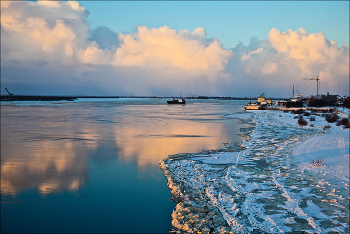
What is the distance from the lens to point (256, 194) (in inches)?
329

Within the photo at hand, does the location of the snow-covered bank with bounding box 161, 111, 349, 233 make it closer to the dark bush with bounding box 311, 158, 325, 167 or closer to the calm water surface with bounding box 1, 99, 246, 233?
the dark bush with bounding box 311, 158, 325, 167

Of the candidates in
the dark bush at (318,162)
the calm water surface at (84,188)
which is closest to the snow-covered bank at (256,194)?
the dark bush at (318,162)

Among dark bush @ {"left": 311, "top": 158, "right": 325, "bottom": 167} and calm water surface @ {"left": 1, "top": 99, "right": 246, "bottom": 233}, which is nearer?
calm water surface @ {"left": 1, "top": 99, "right": 246, "bottom": 233}

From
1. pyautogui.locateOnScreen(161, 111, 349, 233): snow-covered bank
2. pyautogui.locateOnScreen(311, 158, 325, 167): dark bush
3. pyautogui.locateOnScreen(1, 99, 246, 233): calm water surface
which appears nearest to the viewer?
pyautogui.locateOnScreen(161, 111, 349, 233): snow-covered bank

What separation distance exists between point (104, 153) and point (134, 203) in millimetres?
6888

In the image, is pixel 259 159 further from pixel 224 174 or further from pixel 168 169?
pixel 168 169

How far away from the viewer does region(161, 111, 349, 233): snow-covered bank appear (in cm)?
652

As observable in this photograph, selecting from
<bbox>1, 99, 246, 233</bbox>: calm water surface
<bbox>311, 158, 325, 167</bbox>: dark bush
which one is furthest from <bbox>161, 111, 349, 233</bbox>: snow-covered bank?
<bbox>1, 99, 246, 233</bbox>: calm water surface

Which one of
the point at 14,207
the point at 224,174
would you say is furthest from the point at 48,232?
the point at 224,174

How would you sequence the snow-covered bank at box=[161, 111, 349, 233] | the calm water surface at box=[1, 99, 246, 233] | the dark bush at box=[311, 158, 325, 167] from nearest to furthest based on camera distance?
the snow-covered bank at box=[161, 111, 349, 233], the calm water surface at box=[1, 99, 246, 233], the dark bush at box=[311, 158, 325, 167]

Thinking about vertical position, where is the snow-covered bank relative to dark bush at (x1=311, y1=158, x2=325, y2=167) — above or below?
below

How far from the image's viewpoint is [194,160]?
501 inches

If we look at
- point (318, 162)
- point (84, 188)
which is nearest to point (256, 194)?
point (318, 162)

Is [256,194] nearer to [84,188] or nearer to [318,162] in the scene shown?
[318,162]
